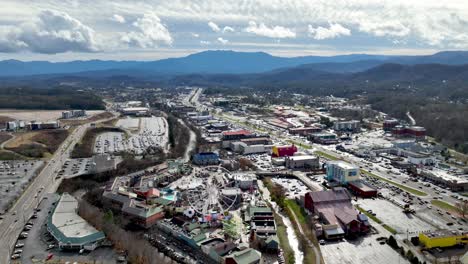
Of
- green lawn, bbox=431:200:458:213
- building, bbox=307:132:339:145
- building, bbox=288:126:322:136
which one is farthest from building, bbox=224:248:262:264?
building, bbox=288:126:322:136

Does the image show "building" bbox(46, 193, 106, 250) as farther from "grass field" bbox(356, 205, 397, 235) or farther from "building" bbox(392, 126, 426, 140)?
"building" bbox(392, 126, 426, 140)

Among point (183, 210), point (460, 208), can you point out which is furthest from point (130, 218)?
point (460, 208)

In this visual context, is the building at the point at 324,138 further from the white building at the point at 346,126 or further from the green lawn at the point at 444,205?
the green lawn at the point at 444,205

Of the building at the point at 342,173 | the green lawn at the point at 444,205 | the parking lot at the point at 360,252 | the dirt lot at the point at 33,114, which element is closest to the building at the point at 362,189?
the building at the point at 342,173

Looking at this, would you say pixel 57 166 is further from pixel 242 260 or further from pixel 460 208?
pixel 460 208

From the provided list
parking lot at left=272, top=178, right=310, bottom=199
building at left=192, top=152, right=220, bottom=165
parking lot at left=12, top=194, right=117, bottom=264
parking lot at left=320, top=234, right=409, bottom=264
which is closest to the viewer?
parking lot at left=12, top=194, right=117, bottom=264

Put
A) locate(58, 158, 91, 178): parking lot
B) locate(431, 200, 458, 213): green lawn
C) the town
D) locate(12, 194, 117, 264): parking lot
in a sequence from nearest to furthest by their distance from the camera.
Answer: locate(12, 194, 117, 264): parking lot → the town → locate(431, 200, 458, 213): green lawn → locate(58, 158, 91, 178): parking lot
